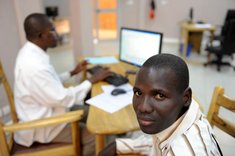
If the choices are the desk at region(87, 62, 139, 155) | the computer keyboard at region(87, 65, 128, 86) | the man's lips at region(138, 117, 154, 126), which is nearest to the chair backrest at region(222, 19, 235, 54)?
the computer keyboard at region(87, 65, 128, 86)

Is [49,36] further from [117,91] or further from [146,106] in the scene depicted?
[146,106]

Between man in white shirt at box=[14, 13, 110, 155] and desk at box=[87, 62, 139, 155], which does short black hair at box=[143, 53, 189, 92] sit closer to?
desk at box=[87, 62, 139, 155]

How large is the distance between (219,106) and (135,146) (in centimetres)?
52

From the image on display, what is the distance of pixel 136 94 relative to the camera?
30.7 inches

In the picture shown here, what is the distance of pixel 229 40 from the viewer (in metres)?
3.92

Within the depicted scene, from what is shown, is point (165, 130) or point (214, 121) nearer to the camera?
point (165, 130)

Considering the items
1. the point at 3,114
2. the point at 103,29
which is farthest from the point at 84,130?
the point at 103,29

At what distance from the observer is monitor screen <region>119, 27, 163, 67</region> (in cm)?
173

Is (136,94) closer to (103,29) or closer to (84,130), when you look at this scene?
(84,130)

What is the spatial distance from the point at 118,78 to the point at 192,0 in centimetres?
482

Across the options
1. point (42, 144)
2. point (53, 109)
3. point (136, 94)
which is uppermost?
point (136, 94)

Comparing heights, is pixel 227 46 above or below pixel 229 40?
below

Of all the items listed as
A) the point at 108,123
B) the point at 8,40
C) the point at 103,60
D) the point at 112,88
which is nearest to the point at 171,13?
the point at 103,60

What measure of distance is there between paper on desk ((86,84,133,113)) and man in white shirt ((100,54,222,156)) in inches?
24.2
